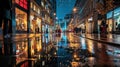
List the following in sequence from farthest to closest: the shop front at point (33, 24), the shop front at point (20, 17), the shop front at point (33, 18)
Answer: the shop front at point (33, 24) < the shop front at point (33, 18) < the shop front at point (20, 17)

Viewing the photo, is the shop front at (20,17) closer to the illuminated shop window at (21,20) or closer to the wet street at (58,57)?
the illuminated shop window at (21,20)

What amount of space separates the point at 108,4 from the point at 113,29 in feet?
70.0

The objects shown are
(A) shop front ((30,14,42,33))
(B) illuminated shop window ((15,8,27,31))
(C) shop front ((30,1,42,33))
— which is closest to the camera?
(B) illuminated shop window ((15,8,27,31))

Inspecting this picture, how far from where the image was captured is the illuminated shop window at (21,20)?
46.9 metres

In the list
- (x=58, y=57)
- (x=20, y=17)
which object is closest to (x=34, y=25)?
(x=20, y=17)

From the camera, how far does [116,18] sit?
4669 centimetres

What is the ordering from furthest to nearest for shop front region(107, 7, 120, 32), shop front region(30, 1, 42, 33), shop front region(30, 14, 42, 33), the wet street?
shop front region(30, 14, 42, 33)
shop front region(30, 1, 42, 33)
shop front region(107, 7, 120, 32)
the wet street

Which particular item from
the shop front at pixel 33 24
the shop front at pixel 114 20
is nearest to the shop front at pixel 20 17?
the shop front at pixel 33 24

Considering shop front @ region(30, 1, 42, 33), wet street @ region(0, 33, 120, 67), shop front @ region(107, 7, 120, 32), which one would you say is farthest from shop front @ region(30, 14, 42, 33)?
wet street @ region(0, 33, 120, 67)

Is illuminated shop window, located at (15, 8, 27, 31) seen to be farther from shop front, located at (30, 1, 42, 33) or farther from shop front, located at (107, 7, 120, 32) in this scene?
shop front, located at (107, 7, 120, 32)

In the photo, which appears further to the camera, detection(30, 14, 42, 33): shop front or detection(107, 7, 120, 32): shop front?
detection(30, 14, 42, 33): shop front

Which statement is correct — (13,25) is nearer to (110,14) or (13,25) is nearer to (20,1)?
(20,1)

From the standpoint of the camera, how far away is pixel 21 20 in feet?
168

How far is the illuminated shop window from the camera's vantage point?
46.9 meters
